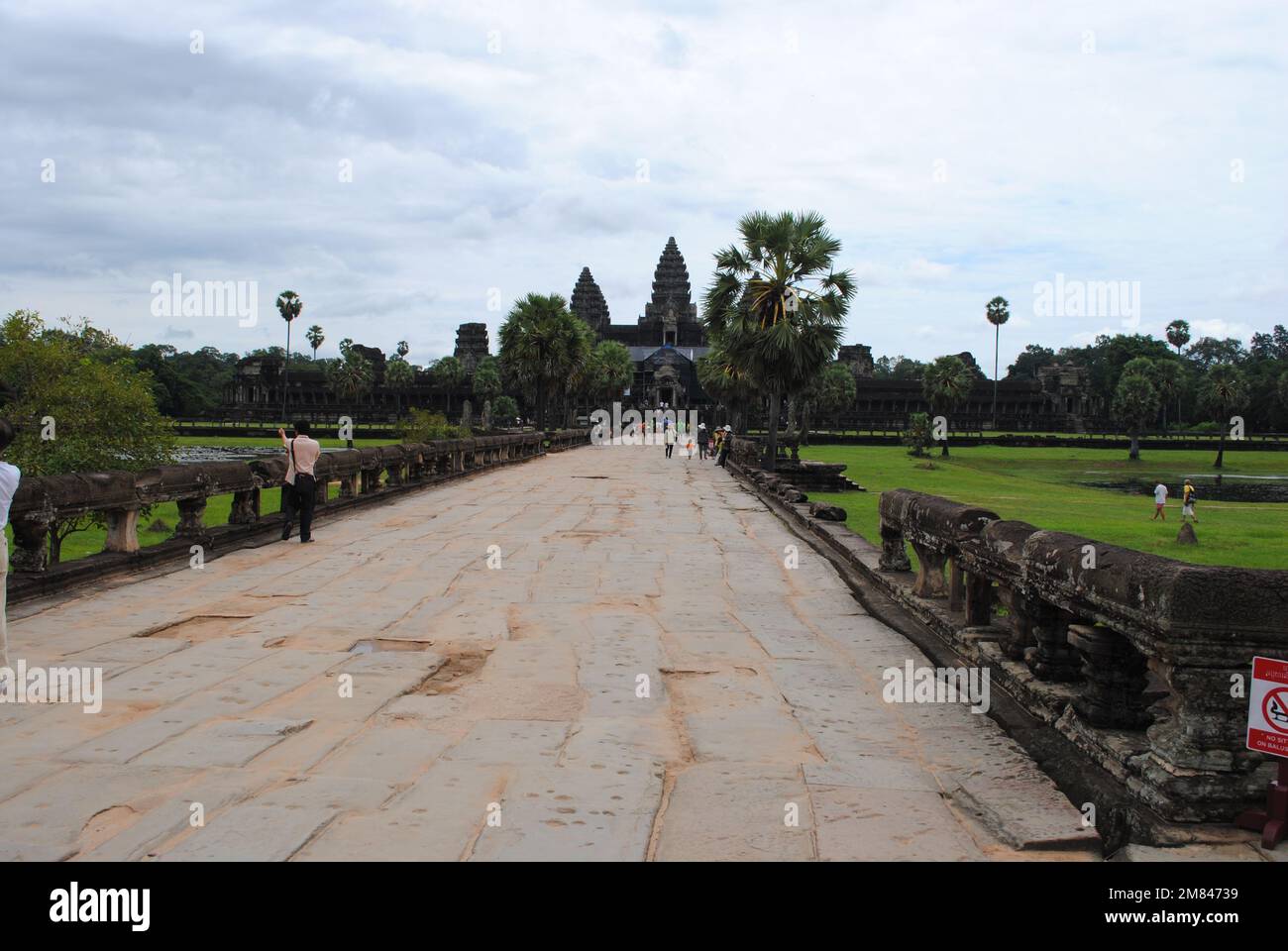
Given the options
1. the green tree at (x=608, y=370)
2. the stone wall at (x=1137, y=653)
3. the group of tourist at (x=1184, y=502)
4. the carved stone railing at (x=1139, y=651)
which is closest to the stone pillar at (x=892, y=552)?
the stone wall at (x=1137, y=653)

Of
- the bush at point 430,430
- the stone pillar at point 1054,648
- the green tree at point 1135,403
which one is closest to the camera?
the stone pillar at point 1054,648

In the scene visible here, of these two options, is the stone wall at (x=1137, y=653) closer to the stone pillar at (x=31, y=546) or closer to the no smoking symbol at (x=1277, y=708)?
the no smoking symbol at (x=1277, y=708)

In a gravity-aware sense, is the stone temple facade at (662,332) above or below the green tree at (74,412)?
above

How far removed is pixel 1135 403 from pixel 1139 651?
74.9 m

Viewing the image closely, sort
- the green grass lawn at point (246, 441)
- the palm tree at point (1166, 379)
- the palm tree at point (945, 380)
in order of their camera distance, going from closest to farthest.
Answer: the green grass lawn at point (246, 441)
the palm tree at point (945, 380)
the palm tree at point (1166, 379)

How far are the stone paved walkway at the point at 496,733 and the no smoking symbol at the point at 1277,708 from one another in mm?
700

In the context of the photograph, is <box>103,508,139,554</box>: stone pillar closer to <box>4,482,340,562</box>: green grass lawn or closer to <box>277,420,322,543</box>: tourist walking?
<box>277,420,322,543</box>: tourist walking

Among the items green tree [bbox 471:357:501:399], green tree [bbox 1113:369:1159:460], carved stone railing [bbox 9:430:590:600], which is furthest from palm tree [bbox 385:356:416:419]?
carved stone railing [bbox 9:430:590:600]

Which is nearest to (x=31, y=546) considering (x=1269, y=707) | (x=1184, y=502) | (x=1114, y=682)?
(x=1114, y=682)

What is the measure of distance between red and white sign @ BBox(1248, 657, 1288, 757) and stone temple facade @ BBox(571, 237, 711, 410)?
363 feet

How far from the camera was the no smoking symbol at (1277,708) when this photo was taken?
324 cm

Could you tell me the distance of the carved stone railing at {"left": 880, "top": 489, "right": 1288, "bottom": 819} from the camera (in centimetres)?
346
